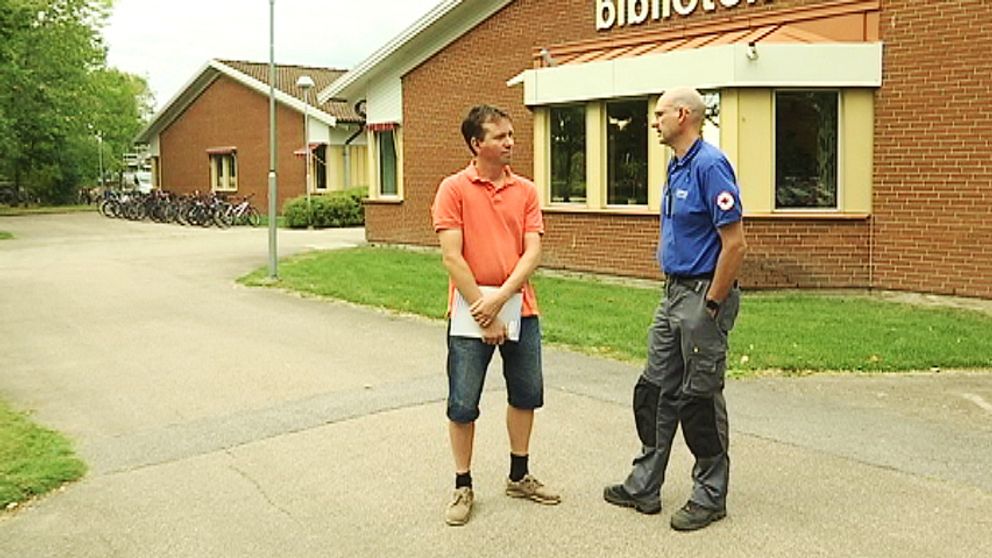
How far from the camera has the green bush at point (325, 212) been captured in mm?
29953

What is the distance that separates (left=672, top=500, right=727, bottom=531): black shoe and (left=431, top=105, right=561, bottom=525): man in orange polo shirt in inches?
25.3

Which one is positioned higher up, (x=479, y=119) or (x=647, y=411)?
(x=479, y=119)

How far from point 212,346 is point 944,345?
683 centimetres

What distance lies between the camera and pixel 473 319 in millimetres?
4957

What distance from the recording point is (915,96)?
1258 centimetres

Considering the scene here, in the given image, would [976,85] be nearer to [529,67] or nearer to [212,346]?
[529,67]

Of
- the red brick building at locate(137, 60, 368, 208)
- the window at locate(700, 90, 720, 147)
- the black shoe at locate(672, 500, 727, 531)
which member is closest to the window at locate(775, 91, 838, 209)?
the window at locate(700, 90, 720, 147)

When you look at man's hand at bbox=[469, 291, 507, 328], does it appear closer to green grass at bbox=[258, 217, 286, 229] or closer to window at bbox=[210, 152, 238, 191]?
green grass at bbox=[258, 217, 286, 229]

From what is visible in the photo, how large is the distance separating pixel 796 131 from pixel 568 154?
385 centimetres

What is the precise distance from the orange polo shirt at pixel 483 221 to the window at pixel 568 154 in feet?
35.5

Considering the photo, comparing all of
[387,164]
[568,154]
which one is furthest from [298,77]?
[568,154]

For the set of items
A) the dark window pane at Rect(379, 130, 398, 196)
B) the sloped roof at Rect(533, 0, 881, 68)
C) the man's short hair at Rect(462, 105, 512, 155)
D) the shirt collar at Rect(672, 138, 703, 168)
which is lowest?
the shirt collar at Rect(672, 138, 703, 168)

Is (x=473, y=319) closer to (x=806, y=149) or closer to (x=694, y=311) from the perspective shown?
(x=694, y=311)

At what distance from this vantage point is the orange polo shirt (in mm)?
4996
